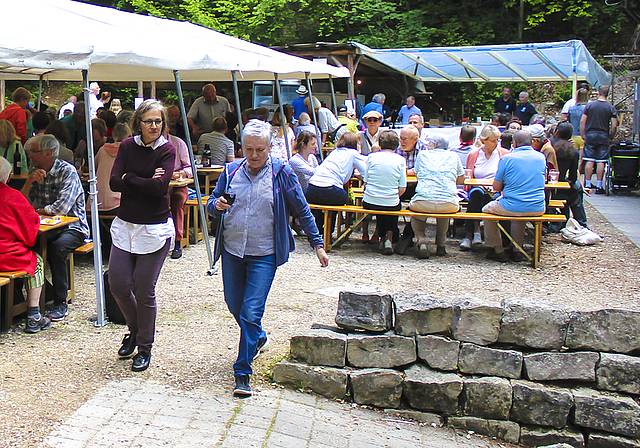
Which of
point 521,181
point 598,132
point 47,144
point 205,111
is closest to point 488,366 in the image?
point 521,181

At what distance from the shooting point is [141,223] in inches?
153

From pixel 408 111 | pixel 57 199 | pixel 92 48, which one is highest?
pixel 92 48

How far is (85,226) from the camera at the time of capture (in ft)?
17.3

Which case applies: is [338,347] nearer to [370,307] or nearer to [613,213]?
[370,307]

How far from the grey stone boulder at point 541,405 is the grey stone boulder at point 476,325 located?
0.34 metres

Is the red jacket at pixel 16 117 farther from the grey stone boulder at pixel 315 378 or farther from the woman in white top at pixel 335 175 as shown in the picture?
the grey stone boulder at pixel 315 378

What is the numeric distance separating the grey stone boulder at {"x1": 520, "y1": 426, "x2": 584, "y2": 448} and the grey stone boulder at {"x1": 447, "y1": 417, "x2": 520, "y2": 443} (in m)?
0.06

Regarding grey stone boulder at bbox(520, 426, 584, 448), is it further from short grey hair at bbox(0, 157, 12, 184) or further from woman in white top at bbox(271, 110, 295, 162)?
woman in white top at bbox(271, 110, 295, 162)

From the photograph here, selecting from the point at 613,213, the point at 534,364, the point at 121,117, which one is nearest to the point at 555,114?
the point at 613,213

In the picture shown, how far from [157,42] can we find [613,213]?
7958 millimetres

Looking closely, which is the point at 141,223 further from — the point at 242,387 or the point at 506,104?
the point at 506,104

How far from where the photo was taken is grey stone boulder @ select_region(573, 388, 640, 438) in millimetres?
3826

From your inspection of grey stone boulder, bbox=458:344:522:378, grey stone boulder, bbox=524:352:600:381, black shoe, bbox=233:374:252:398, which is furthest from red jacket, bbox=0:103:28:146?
grey stone boulder, bbox=524:352:600:381

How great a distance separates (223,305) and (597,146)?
951cm
